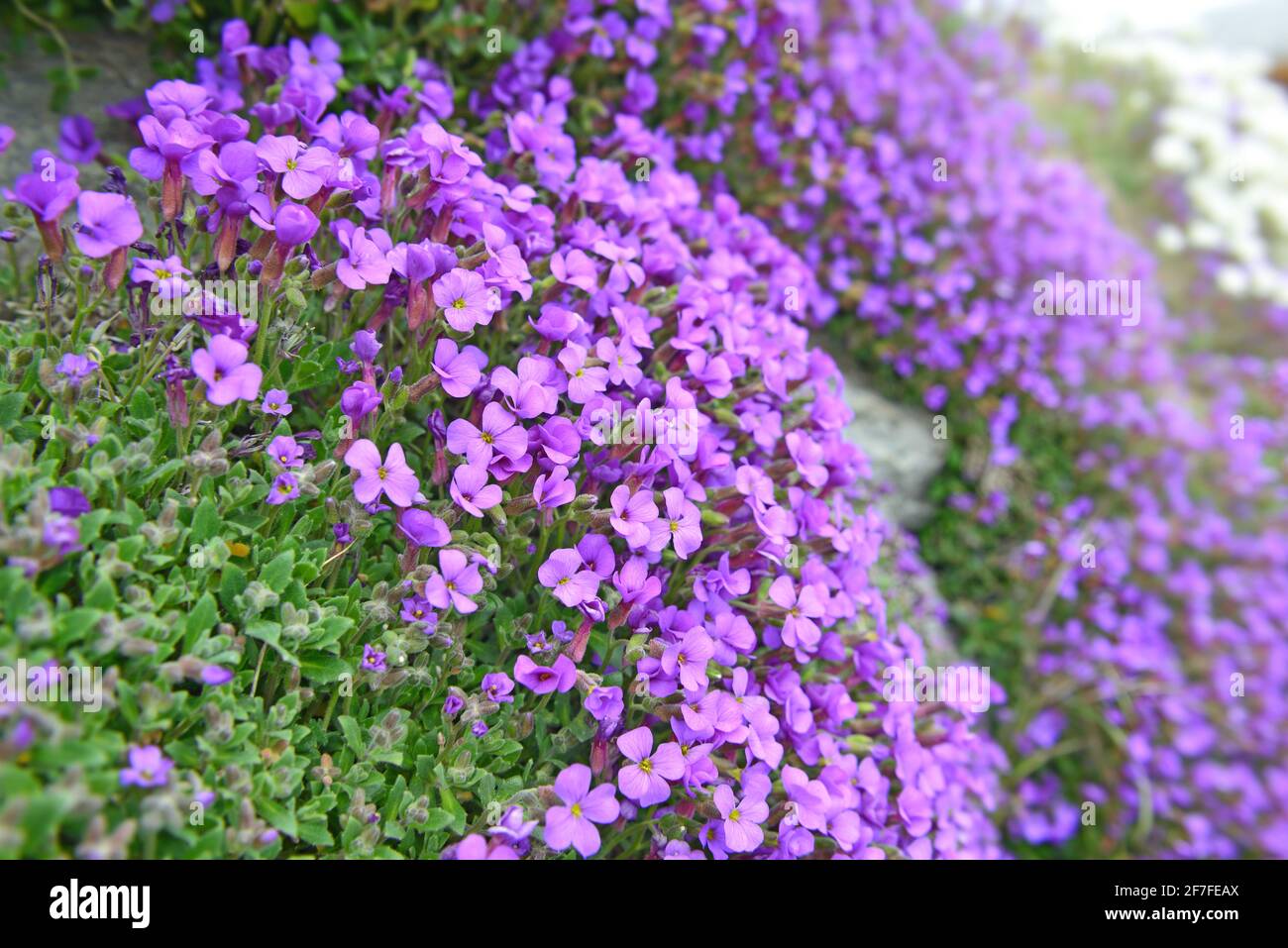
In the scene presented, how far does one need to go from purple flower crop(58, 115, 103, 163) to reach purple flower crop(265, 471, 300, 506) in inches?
77.6

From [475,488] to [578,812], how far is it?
2.93 ft

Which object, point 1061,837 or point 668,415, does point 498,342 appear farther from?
point 1061,837

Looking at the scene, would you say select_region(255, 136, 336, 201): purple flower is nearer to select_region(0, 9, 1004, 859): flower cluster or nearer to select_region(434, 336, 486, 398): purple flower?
select_region(0, 9, 1004, 859): flower cluster

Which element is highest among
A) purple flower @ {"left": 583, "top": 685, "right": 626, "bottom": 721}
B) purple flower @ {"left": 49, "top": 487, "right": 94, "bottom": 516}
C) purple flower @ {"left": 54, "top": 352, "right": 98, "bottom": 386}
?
purple flower @ {"left": 54, "top": 352, "right": 98, "bottom": 386}

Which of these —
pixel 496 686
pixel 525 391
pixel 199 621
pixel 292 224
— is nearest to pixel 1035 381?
pixel 525 391

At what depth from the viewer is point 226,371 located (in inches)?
84.2

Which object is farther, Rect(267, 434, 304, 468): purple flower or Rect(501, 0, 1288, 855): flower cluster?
Rect(501, 0, 1288, 855): flower cluster

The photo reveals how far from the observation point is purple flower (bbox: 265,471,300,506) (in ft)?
7.53

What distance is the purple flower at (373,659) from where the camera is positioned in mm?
2295

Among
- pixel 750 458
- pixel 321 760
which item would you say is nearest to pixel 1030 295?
pixel 750 458

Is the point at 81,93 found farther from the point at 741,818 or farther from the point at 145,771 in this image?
the point at 741,818

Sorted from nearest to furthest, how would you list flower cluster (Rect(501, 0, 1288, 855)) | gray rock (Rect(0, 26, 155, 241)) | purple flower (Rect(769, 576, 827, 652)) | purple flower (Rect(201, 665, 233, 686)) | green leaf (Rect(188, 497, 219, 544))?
1. purple flower (Rect(201, 665, 233, 686))
2. green leaf (Rect(188, 497, 219, 544))
3. purple flower (Rect(769, 576, 827, 652))
4. gray rock (Rect(0, 26, 155, 241))
5. flower cluster (Rect(501, 0, 1288, 855))

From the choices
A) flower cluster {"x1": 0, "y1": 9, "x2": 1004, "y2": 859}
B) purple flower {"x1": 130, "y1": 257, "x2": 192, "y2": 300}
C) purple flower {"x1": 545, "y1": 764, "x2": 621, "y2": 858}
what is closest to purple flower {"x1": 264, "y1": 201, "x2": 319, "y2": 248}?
flower cluster {"x1": 0, "y1": 9, "x2": 1004, "y2": 859}

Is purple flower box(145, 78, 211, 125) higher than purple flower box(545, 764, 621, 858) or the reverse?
higher
